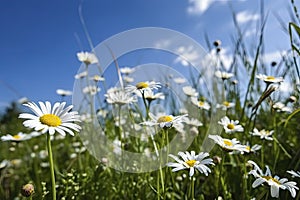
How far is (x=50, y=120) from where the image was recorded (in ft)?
2.58

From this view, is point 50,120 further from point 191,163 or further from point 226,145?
point 226,145

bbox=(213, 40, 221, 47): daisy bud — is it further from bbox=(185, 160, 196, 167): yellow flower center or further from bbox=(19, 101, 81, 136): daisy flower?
bbox=(19, 101, 81, 136): daisy flower

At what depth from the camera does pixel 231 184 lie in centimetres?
147

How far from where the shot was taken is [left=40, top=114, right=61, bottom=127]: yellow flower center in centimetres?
78

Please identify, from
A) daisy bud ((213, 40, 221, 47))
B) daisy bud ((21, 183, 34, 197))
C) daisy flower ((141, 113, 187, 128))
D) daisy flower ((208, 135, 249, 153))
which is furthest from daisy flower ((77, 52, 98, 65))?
daisy bud ((21, 183, 34, 197))

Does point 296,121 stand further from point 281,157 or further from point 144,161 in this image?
point 144,161

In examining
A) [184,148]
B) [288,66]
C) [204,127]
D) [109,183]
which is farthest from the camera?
[204,127]

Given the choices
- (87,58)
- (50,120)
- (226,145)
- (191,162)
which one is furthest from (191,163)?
(87,58)

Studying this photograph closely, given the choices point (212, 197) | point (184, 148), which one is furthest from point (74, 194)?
point (184, 148)

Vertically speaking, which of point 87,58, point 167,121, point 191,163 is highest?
point 87,58

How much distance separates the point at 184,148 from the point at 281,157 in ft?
1.53

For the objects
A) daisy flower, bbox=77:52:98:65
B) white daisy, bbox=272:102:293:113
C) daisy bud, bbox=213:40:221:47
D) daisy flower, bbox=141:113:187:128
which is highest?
daisy bud, bbox=213:40:221:47

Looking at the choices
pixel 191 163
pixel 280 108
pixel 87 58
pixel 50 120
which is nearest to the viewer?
pixel 50 120

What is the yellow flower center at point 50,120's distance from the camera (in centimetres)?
78
